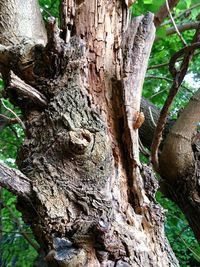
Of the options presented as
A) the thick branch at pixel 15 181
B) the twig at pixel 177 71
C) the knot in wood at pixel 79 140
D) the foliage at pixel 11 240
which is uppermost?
the foliage at pixel 11 240

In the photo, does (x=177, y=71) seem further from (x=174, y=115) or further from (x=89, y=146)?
(x=174, y=115)

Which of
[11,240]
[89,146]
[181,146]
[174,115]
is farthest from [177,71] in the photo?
[11,240]

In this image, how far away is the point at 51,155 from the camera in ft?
2.53

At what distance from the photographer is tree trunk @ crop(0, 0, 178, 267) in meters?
0.70

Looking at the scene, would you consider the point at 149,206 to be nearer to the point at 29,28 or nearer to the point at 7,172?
the point at 7,172

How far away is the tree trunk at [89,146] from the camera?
0.70 meters

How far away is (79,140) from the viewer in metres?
0.75

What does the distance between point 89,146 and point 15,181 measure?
0.16 metres

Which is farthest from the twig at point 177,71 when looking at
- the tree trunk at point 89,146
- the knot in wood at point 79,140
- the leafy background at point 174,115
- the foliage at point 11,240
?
the foliage at point 11,240

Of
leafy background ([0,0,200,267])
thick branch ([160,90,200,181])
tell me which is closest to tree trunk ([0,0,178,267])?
thick branch ([160,90,200,181])

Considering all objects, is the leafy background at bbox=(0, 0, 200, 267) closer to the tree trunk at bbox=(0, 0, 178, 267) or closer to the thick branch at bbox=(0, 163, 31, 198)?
the tree trunk at bbox=(0, 0, 178, 267)

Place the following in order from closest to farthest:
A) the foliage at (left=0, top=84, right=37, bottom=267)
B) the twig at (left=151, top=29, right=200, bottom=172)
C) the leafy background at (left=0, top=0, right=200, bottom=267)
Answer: the twig at (left=151, top=29, right=200, bottom=172)
the leafy background at (left=0, top=0, right=200, bottom=267)
the foliage at (left=0, top=84, right=37, bottom=267)

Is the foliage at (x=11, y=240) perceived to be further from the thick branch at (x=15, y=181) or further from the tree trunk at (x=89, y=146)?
the thick branch at (x=15, y=181)

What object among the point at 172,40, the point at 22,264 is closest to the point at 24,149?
the point at 172,40
